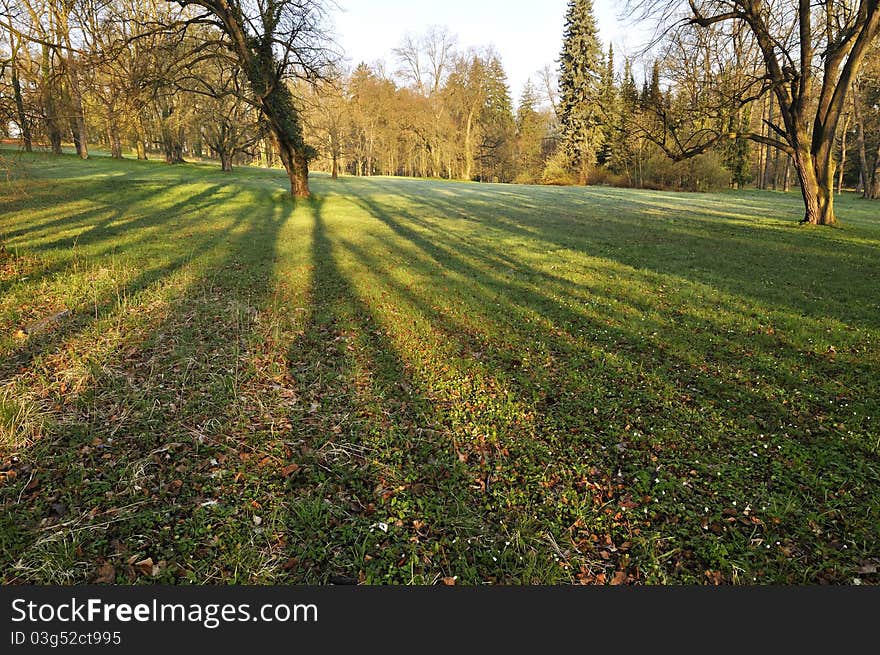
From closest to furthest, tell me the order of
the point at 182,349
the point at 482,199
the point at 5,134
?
the point at 182,349 < the point at 5,134 < the point at 482,199

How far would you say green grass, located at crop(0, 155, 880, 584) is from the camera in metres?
3.08

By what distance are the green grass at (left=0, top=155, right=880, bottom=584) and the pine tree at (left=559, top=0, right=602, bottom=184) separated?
43.2 metres

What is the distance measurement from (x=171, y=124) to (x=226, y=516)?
127 ft

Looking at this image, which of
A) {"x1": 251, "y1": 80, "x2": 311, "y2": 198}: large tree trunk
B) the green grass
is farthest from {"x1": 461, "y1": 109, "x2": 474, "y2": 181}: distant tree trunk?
the green grass

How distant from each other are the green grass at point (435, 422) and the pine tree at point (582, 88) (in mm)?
43195

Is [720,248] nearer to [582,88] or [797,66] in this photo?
[797,66]

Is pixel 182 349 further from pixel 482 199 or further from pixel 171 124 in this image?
pixel 171 124

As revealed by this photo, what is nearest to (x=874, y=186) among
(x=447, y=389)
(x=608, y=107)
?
(x=608, y=107)

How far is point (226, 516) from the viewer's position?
3354 millimetres

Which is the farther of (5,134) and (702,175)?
(702,175)

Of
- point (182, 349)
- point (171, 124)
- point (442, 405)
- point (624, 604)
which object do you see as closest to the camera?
point (624, 604)

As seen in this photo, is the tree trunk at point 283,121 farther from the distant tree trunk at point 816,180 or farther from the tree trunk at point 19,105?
the distant tree trunk at point 816,180

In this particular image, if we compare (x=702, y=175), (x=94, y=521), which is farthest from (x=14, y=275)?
(x=702, y=175)

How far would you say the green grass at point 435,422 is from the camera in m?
3.08
